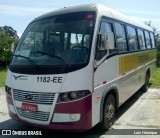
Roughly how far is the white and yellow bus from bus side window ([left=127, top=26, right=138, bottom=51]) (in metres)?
1.38

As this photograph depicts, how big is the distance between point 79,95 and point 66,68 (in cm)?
56

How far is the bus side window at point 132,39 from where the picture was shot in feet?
25.7

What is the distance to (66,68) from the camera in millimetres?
4941

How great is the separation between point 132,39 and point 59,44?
341 cm

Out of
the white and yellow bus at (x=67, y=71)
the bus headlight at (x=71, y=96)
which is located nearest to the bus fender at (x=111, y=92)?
the white and yellow bus at (x=67, y=71)

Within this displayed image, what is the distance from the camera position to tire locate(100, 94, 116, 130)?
5781mm

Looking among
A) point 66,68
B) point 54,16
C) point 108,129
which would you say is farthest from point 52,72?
point 108,129

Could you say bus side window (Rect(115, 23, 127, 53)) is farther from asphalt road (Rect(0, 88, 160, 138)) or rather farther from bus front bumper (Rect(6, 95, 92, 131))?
bus front bumper (Rect(6, 95, 92, 131))

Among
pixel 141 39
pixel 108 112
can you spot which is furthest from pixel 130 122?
pixel 141 39

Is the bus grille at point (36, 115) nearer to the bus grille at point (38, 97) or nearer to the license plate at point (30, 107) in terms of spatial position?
the license plate at point (30, 107)

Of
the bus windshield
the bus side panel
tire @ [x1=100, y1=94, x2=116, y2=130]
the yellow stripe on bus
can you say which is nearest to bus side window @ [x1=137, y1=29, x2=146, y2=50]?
the yellow stripe on bus

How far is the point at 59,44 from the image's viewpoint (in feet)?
18.0

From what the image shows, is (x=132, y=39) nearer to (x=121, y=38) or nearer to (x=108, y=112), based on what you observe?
(x=121, y=38)

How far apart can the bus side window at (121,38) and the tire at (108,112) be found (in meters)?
1.33
